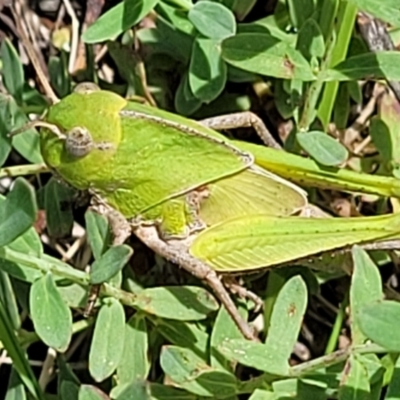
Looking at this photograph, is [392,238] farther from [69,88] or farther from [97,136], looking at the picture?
[69,88]

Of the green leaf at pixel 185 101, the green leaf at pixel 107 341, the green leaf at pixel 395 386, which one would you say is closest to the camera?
the green leaf at pixel 395 386

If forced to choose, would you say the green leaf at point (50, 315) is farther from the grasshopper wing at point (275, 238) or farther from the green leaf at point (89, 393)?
the grasshopper wing at point (275, 238)

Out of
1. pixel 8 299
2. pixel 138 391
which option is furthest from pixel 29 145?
pixel 138 391

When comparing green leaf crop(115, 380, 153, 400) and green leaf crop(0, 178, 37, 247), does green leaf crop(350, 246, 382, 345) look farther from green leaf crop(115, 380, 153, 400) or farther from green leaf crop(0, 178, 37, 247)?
green leaf crop(0, 178, 37, 247)

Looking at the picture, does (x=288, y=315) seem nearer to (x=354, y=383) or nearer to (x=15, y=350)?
(x=354, y=383)

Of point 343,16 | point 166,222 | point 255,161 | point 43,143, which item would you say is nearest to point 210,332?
point 166,222

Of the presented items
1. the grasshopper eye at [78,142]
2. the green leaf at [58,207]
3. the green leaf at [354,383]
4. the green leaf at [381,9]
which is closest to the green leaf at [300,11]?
the green leaf at [381,9]
